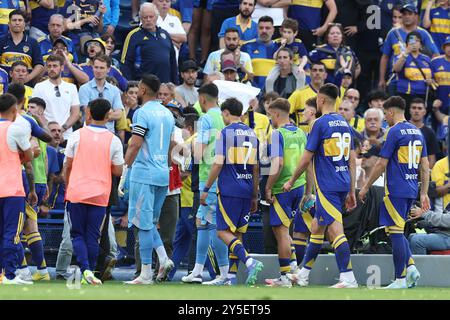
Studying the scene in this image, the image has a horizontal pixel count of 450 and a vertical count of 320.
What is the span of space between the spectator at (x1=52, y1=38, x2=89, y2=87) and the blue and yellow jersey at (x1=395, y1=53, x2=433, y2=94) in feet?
20.4

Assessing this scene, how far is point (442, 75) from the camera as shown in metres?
22.0

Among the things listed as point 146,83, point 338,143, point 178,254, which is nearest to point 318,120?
point 338,143

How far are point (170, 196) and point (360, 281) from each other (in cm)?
281

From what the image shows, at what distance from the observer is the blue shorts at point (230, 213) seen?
559 inches

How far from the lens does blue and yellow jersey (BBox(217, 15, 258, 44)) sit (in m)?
21.4

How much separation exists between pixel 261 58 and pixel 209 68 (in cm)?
119

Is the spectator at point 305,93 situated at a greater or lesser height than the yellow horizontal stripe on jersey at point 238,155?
greater

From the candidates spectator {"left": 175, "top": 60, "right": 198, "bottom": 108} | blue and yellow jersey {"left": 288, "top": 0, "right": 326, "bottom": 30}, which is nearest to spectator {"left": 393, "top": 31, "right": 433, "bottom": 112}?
blue and yellow jersey {"left": 288, "top": 0, "right": 326, "bottom": 30}

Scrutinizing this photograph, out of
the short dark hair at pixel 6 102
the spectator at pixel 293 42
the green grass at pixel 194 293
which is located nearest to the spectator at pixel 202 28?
the spectator at pixel 293 42

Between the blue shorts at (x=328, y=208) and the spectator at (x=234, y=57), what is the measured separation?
6.39m

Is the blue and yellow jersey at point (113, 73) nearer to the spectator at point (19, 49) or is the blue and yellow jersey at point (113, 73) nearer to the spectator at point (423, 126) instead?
the spectator at point (19, 49)

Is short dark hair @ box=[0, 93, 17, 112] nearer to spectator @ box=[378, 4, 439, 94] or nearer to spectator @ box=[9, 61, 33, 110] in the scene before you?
spectator @ box=[9, 61, 33, 110]

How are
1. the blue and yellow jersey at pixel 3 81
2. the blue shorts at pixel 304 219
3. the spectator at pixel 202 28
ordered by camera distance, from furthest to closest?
the spectator at pixel 202 28 < the blue and yellow jersey at pixel 3 81 < the blue shorts at pixel 304 219

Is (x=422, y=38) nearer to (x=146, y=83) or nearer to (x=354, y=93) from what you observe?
(x=354, y=93)
